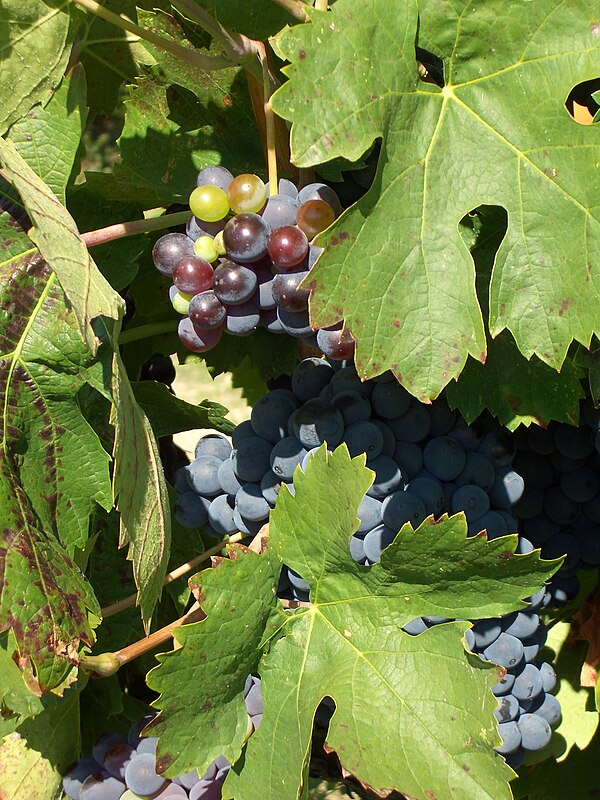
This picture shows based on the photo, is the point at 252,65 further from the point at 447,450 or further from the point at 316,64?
the point at 447,450

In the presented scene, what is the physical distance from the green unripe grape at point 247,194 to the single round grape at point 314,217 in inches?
2.4

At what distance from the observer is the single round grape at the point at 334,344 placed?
1092 millimetres

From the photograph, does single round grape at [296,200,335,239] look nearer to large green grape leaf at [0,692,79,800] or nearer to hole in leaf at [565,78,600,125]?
hole in leaf at [565,78,600,125]

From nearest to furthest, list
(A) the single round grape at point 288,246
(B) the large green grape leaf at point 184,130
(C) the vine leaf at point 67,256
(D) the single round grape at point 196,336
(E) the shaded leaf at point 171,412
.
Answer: (C) the vine leaf at point 67,256 < (A) the single round grape at point 288,246 < (D) the single round grape at point 196,336 < (B) the large green grape leaf at point 184,130 < (E) the shaded leaf at point 171,412

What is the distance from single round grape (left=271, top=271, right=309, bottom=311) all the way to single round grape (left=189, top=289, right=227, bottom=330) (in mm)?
85

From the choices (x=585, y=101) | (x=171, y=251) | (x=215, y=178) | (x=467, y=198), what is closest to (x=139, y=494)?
(x=171, y=251)

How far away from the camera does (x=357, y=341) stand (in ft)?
3.32

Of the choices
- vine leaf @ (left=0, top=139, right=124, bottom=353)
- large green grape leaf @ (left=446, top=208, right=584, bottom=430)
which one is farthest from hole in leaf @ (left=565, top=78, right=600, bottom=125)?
vine leaf @ (left=0, top=139, right=124, bottom=353)

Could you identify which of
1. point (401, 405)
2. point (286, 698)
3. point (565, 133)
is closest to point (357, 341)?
point (401, 405)

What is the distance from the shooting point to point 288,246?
104 cm

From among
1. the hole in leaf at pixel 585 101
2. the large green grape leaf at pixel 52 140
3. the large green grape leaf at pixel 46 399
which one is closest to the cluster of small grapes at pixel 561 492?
the hole in leaf at pixel 585 101

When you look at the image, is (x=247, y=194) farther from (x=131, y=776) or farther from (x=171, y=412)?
(x=131, y=776)

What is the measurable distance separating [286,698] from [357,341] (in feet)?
1.61

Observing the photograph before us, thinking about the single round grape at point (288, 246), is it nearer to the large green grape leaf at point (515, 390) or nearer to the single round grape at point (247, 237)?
the single round grape at point (247, 237)
